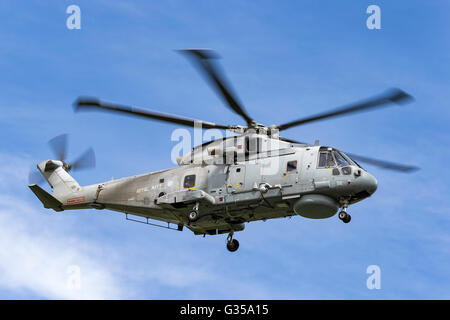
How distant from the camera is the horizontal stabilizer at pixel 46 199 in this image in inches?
1375

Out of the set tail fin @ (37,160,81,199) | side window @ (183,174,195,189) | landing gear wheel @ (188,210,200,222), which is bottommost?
landing gear wheel @ (188,210,200,222)

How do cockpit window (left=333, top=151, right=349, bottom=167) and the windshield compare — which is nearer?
cockpit window (left=333, top=151, right=349, bottom=167)

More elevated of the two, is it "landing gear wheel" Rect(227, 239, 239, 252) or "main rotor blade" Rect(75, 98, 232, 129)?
"main rotor blade" Rect(75, 98, 232, 129)

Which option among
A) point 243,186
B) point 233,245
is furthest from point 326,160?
point 233,245

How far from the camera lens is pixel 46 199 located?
35219 mm

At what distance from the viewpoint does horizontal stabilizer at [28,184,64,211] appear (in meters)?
34.9

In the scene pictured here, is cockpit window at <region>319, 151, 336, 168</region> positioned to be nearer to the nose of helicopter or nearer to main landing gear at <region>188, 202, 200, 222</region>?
the nose of helicopter

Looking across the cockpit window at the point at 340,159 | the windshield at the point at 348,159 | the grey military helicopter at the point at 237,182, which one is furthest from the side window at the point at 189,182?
the windshield at the point at 348,159

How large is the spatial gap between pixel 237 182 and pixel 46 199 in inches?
403

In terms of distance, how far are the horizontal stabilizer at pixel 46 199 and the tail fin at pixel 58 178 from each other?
0.47 meters

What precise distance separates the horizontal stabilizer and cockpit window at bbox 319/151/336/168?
1345 centimetres

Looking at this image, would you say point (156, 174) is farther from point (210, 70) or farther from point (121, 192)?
point (210, 70)

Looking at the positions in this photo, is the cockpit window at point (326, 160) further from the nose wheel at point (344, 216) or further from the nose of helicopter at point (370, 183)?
the nose wheel at point (344, 216)

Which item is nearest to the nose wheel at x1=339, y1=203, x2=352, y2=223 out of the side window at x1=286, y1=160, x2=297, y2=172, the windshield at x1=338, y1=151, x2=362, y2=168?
the windshield at x1=338, y1=151, x2=362, y2=168
